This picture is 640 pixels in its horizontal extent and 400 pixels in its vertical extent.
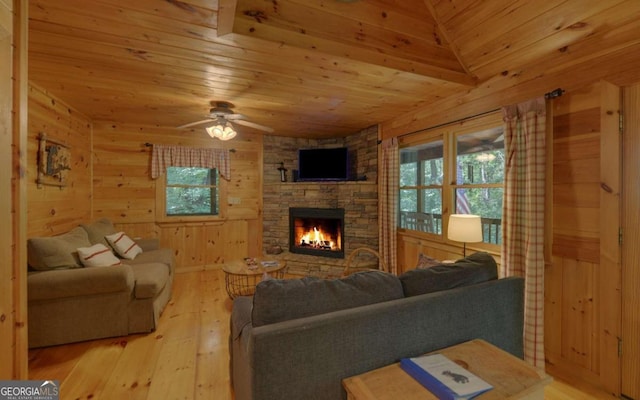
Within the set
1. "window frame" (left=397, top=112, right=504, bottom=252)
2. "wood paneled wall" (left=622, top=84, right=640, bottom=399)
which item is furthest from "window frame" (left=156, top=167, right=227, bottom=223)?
"wood paneled wall" (left=622, top=84, right=640, bottom=399)

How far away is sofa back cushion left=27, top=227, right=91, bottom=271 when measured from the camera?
2.38 meters

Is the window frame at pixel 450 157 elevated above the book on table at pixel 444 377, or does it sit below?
above

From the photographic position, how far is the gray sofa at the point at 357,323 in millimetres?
1112

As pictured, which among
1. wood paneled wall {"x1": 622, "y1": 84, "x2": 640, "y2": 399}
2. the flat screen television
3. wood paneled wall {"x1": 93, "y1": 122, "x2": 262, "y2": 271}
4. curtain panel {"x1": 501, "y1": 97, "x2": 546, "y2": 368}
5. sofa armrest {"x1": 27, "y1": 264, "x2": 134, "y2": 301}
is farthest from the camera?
the flat screen television

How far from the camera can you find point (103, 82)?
2.70m

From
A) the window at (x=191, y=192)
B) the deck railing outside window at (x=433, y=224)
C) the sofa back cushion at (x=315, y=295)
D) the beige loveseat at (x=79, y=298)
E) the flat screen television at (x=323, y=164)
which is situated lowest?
the beige loveseat at (x=79, y=298)

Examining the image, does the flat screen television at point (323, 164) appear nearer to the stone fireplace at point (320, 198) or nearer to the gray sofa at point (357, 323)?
the stone fireplace at point (320, 198)

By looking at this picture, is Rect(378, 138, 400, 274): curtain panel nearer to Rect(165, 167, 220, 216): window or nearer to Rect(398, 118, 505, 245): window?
Rect(398, 118, 505, 245): window

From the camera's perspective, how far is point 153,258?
3418mm

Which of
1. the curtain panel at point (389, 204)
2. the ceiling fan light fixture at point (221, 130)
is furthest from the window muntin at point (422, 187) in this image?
the ceiling fan light fixture at point (221, 130)

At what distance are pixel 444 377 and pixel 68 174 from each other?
4.47 metres

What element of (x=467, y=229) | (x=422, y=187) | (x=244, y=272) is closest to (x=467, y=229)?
(x=467, y=229)

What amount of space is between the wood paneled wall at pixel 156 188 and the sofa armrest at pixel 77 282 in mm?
2010

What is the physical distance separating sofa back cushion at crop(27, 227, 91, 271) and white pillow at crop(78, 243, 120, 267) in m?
0.06
